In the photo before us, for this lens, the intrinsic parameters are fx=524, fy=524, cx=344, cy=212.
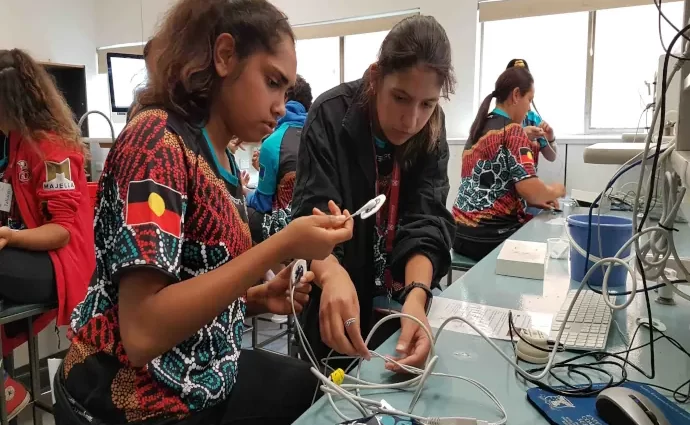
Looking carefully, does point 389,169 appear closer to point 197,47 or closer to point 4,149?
point 197,47

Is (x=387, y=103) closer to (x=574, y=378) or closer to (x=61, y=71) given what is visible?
(x=574, y=378)

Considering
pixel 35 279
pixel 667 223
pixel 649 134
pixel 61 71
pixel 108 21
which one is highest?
pixel 108 21

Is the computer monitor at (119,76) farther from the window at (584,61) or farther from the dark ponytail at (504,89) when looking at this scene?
the dark ponytail at (504,89)

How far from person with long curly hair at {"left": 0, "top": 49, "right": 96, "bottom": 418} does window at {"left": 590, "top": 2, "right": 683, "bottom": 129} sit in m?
3.54

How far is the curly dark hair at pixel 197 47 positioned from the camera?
2.87 feet

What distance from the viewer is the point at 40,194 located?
181 centimetres

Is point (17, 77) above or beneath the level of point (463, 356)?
above

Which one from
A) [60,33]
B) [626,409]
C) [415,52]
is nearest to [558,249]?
[415,52]

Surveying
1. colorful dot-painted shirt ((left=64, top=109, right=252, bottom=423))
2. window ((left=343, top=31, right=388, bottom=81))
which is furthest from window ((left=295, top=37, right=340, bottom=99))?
colorful dot-painted shirt ((left=64, top=109, right=252, bottom=423))

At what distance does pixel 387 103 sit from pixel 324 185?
0.24 m

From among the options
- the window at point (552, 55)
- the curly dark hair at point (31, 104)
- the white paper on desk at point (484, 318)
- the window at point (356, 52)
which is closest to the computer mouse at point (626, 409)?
the white paper on desk at point (484, 318)

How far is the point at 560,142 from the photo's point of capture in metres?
3.58

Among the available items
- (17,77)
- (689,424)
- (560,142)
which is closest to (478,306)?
(689,424)

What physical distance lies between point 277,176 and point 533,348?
1.56m
